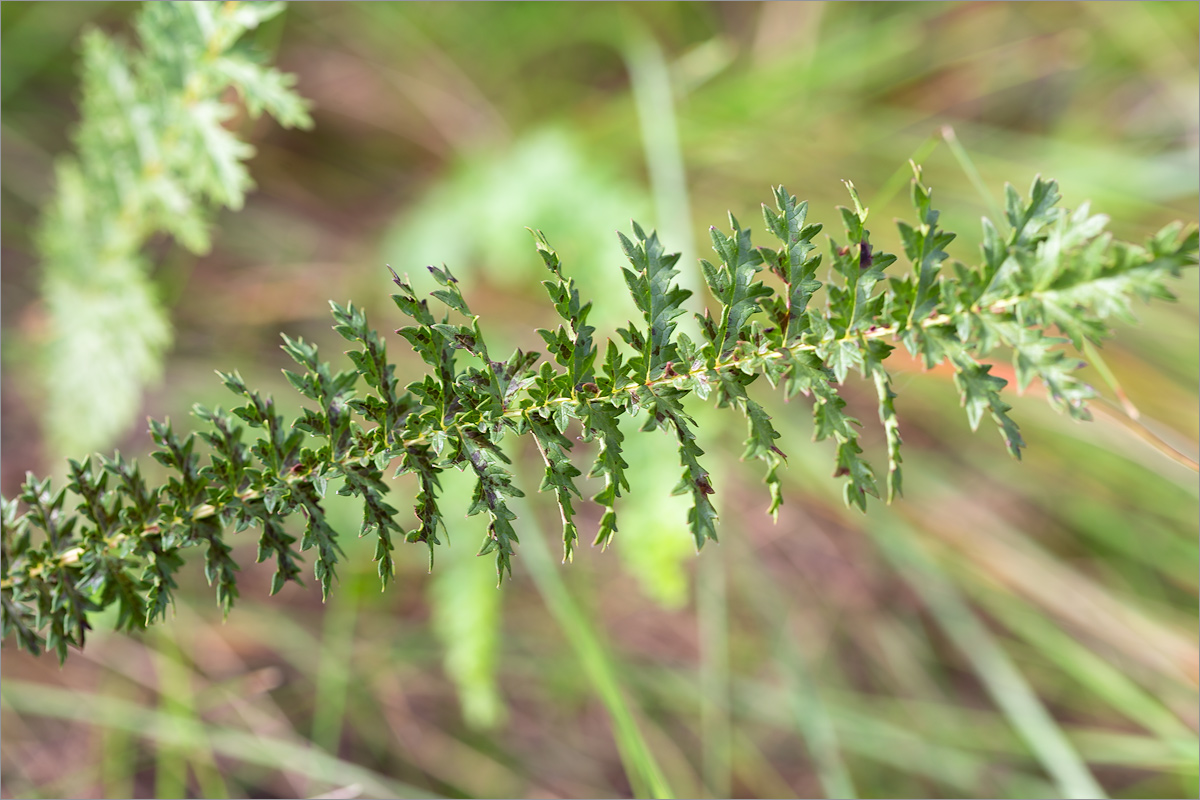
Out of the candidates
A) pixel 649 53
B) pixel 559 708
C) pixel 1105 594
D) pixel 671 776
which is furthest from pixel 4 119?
pixel 1105 594

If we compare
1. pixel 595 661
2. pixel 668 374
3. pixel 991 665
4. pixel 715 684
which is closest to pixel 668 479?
pixel 595 661

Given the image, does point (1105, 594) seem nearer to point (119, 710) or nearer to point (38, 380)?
point (119, 710)

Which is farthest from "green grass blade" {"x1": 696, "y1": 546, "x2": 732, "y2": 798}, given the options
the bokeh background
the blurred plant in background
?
the blurred plant in background

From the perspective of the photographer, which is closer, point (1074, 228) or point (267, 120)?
point (1074, 228)

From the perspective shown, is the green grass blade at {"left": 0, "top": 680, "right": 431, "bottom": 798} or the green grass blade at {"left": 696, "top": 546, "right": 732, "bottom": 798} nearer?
the green grass blade at {"left": 0, "top": 680, "right": 431, "bottom": 798}

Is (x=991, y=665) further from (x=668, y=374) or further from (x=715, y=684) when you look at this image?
(x=668, y=374)

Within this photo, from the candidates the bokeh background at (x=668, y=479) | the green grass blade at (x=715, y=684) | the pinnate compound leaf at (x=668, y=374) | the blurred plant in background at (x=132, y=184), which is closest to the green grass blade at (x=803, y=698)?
the bokeh background at (x=668, y=479)

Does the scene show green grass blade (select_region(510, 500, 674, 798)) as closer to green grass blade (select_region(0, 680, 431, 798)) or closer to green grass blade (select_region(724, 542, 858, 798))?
green grass blade (select_region(724, 542, 858, 798))

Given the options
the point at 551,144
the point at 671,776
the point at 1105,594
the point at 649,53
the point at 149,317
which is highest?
the point at 649,53
